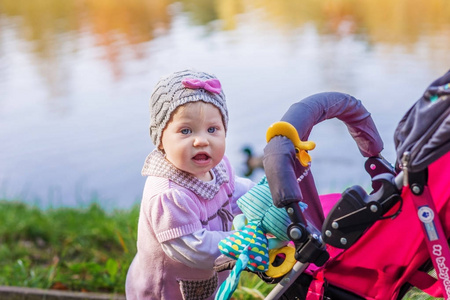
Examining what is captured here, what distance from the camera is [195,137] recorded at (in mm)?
2180

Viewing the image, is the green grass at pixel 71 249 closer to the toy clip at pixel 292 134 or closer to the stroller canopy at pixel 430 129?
the toy clip at pixel 292 134

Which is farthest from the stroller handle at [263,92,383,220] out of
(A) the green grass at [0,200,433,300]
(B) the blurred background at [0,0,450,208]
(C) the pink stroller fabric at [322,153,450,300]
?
(B) the blurred background at [0,0,450,208]

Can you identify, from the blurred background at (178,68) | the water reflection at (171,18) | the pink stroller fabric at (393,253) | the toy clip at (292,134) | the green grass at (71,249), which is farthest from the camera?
the water reflection at (171,18)

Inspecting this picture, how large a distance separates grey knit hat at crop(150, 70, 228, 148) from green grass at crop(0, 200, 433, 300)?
→ 109cm

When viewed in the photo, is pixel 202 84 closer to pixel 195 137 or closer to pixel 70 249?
pixel 195 137

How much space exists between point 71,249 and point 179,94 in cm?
192

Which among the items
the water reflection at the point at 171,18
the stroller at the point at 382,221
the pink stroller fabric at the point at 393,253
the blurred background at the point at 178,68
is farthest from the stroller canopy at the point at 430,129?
the water reflection at the point at 171,18

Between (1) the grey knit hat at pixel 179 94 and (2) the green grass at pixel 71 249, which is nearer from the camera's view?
(1) the grey knit hat at pixel 179 94

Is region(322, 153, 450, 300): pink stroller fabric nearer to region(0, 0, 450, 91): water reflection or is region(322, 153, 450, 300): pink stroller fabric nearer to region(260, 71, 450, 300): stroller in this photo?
region(260, 71, 450, 300): stroller

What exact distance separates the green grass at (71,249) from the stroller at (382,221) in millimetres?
1067

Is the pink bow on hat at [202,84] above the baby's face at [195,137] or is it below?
above

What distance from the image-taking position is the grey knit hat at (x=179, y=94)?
2.18 metres

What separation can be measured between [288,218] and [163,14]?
1055 centimetres

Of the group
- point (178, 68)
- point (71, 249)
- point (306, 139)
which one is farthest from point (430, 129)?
point (178, 68)
